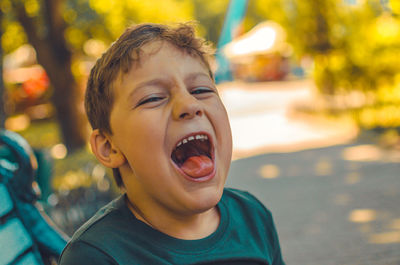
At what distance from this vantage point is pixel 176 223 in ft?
4.47

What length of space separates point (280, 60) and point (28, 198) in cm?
3025

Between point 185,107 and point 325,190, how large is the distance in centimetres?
518

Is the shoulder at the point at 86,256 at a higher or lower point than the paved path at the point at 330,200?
higher

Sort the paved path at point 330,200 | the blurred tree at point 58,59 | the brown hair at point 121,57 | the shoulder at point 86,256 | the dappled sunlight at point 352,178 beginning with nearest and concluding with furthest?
the shoulder at point 86,256
the brown hair at point 121,57
the paved path at point 330,200
the dappled sunlight at point 352,178
the blurred tree at point 58,59

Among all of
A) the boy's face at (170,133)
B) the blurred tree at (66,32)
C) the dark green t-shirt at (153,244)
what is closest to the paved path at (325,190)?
the blurred tree at (66,32)

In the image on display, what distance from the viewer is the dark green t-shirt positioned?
125cm

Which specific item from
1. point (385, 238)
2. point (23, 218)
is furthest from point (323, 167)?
point (23, 218)

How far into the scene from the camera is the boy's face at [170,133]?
4.12 feet

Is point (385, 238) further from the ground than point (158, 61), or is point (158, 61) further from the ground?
point (158, 61)

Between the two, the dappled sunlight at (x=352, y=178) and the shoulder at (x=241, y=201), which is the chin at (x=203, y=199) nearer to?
the shoulder at (x=241, y=201)

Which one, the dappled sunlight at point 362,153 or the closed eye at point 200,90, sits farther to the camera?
the dappled sunlight at point 362,153

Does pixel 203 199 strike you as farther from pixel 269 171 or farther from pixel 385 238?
pixel 269 171

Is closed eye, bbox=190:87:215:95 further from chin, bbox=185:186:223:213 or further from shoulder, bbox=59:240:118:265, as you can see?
shoulder, bbox=59:240:118:265

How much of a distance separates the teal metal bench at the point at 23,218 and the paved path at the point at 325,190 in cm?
290
